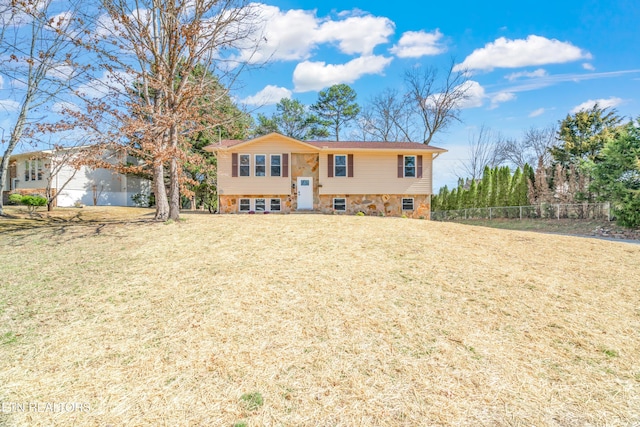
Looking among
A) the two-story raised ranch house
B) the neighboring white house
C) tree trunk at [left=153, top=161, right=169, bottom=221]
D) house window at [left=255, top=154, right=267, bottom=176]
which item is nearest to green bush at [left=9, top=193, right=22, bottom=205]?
the neighboring white house

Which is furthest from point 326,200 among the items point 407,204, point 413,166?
point 413,166

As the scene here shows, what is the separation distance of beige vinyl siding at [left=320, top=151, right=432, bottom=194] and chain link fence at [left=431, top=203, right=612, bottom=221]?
7.20 meters

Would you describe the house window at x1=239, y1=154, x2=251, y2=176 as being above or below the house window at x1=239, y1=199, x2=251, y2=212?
above

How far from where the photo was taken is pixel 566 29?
12.5m

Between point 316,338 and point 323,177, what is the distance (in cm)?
1340

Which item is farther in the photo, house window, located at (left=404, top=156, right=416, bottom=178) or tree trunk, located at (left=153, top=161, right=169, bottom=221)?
house window, located at (left=404, top=156, right=416, bottom=178)

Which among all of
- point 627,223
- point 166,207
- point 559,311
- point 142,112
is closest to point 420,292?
point 559,311

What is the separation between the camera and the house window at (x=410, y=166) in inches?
684

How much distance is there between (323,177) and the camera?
1684 cm

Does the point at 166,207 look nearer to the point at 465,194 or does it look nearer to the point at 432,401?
the point at 432,401

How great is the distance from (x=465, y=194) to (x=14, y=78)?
2530 centimetres

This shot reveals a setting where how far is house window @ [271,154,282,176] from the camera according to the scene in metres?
16.4

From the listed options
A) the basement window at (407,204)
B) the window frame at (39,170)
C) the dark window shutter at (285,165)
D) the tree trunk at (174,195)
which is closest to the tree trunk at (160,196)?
Answer: the tree trunk at (174,195)

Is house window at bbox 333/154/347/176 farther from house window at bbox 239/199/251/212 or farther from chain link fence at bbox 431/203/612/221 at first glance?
chain link fence at bbox 431/203/612/221
